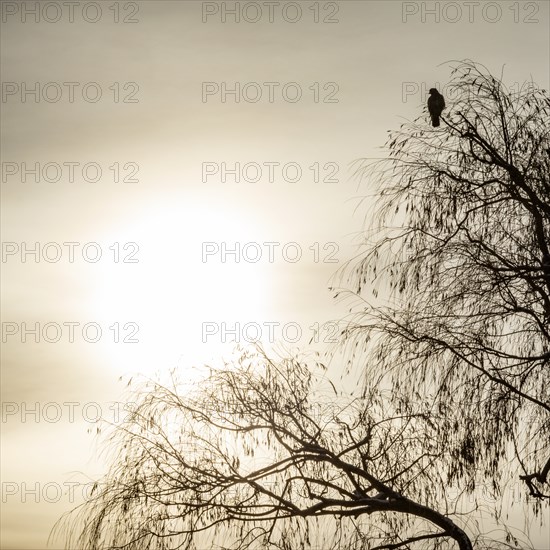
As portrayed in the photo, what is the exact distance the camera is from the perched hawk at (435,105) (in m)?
15.3

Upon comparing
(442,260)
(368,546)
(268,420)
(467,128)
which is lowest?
(368,546)

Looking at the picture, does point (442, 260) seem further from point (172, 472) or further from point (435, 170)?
point (172, 472)

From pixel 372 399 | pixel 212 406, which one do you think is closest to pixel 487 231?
pixel 372 399

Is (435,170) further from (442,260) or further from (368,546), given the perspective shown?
(368,546)

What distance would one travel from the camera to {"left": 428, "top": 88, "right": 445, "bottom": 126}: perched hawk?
15258 mm

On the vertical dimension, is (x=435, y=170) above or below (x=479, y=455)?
above

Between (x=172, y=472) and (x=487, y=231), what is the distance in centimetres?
365

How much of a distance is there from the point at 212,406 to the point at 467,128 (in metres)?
3.55

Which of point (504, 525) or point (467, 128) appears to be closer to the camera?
point (504, 525)

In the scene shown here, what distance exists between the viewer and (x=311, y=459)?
14547 millimetres

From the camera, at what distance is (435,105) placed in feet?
50.6

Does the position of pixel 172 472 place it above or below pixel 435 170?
below

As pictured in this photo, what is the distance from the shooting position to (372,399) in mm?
14500

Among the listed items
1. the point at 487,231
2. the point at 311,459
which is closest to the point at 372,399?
the point at 311,459
